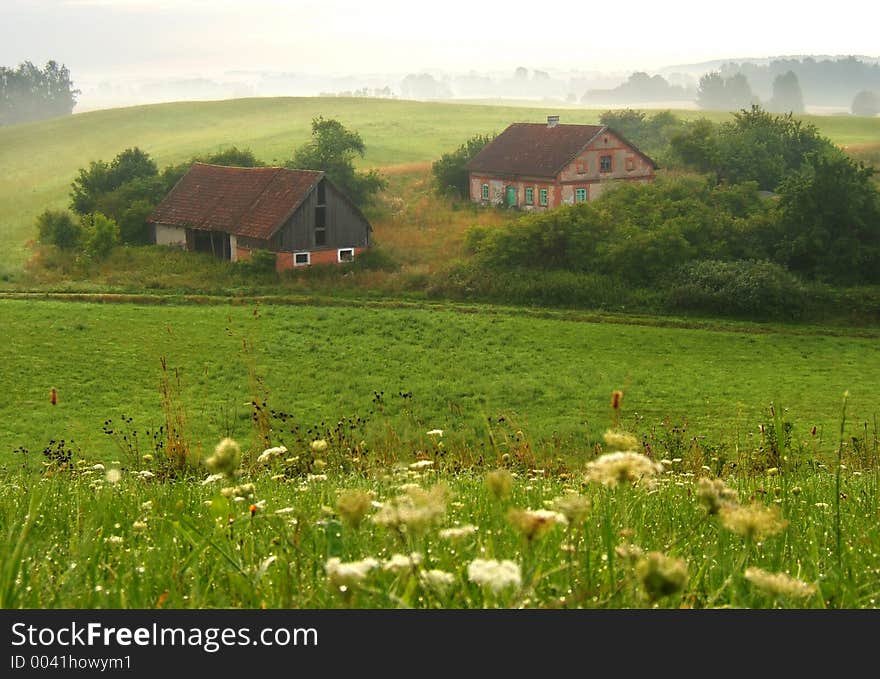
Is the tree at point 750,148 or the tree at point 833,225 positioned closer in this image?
the tree at point 833,225

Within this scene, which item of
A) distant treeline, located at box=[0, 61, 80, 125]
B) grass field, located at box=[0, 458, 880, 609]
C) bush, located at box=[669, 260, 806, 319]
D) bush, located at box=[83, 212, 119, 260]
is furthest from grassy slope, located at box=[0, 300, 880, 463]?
distant treeline, located at box=[0, 61, 80, 125]

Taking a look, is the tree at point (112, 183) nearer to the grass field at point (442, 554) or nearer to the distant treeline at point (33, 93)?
the grass field at point (442, 554)

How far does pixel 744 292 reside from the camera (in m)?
41.4

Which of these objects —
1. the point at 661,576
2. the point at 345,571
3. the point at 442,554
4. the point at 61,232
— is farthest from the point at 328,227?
the point at 661,576

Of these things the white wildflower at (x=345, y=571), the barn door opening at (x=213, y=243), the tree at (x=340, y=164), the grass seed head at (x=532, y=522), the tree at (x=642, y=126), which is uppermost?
the tree at (x=642, y=126)

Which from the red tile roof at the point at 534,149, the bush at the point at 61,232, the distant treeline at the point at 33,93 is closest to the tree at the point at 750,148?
the red tile roof at the point at 534,149

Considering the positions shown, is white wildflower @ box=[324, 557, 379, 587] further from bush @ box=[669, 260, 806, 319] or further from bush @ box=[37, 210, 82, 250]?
bush @ box=[37, 210, 82, 250]

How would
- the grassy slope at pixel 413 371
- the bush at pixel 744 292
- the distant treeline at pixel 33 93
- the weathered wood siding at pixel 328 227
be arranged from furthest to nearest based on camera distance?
the distant treeline at pixel 33 93
the weathered wood siding at pixel 328 227
the bush at pixel 744 292
the grassy slope at pixel 413 371

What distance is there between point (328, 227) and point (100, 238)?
11.3 metres

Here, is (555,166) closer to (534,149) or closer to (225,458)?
(534,149)

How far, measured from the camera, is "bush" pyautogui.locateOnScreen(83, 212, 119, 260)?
51000 millimetres

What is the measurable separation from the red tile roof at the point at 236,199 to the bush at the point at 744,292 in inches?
763

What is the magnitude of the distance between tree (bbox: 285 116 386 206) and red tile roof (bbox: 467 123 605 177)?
7589 millimetres

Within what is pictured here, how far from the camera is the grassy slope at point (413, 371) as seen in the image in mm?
27391
